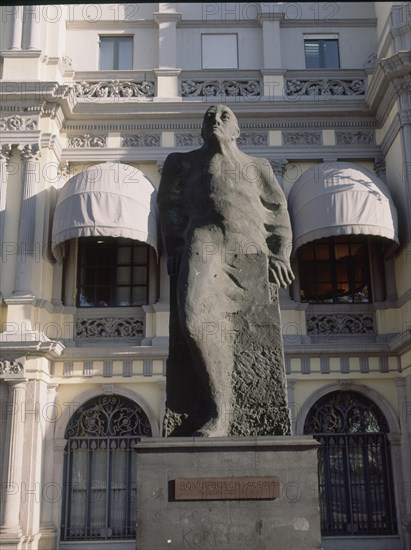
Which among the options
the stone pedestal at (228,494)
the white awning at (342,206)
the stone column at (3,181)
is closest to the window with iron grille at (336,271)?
the white awning at (342,206)

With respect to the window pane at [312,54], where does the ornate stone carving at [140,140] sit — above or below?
below

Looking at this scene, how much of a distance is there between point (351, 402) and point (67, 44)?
1141cm

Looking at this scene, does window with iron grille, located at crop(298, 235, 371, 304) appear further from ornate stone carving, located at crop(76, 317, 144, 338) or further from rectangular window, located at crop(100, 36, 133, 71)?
rectangular window, located at crop(100, 36, 133, 71)

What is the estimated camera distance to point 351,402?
15.4 m

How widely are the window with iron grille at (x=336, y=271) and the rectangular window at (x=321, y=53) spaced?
4680 millimetres

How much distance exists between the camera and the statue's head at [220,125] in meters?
5.56

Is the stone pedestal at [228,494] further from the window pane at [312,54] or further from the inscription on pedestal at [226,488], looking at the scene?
the window pane at [312,54]

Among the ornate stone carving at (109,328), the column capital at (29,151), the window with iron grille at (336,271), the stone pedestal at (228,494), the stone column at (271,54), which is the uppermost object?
the stone column at (271,54)

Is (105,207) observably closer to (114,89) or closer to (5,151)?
(5,151)

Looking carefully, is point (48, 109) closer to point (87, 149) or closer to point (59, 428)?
point (87, 149)

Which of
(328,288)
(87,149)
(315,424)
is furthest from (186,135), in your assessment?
(315,424)

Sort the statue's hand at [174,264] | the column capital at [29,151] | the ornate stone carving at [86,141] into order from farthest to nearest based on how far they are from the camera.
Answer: the ornate stone carving at [86,141], the column capital at [29,151], the statue's hand at [174,264]

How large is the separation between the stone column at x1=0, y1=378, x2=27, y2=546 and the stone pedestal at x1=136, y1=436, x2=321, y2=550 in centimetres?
1005

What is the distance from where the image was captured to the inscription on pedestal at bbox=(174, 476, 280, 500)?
169 inches
